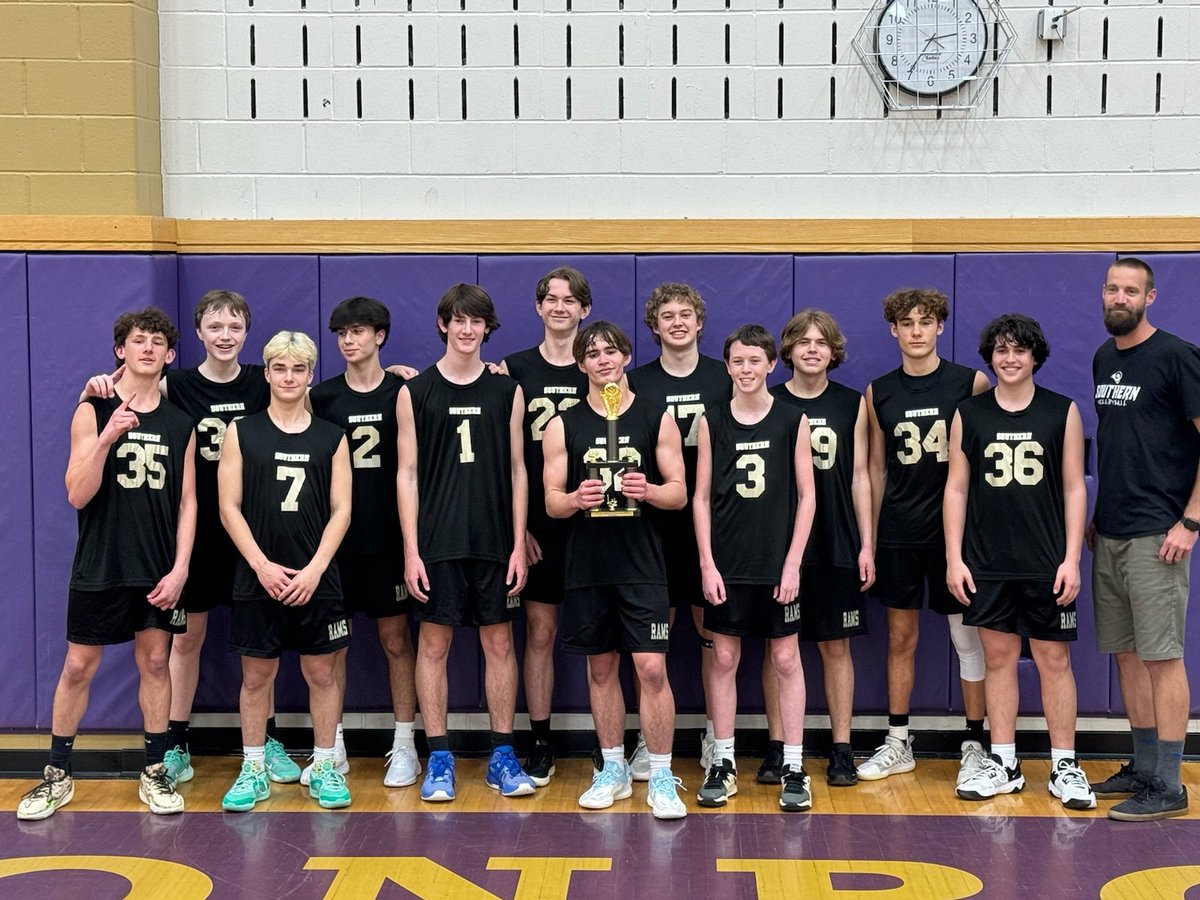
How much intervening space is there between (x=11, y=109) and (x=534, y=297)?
2393 millimetres

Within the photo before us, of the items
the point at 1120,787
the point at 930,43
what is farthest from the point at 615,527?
the point at 930,43

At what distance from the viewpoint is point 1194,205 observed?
19.5 ft

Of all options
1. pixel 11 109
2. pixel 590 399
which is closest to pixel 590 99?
pixel 590 399

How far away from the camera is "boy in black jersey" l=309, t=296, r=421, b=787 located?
536cm

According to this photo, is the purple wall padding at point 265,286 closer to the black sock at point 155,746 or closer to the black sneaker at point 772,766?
the black sock at point 155,746

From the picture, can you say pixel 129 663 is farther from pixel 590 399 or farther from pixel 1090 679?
pixel 1090 679

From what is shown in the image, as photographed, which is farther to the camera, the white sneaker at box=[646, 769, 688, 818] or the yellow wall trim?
the yellow wall trim

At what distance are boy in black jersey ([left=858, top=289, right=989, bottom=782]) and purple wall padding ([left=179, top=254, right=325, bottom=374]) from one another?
2494 mm

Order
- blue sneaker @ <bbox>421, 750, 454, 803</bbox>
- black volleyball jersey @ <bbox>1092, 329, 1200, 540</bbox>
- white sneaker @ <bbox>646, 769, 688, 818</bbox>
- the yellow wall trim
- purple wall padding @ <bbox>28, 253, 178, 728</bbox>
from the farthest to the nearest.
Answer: the yellow wall trim < purple wall padding @ <bbox>28, 253, 178, 728</bbox> < blue sneaker @ <bbox>421, 750, 454, 803</bbox> < black volleyball jersey @ <bbox>1092, 329, 1200, 540</bbox> < white sneaker @ <bbox>646, 769, 688, 818</bbox>

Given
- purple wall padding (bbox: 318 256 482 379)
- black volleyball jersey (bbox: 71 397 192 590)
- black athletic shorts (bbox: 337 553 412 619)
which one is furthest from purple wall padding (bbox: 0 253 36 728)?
black athletic shorts (bbox: 337 553 412 619)

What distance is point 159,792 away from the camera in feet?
16.8

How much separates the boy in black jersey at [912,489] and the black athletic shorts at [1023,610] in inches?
10.7

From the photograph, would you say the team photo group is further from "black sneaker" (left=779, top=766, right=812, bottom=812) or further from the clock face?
the clock face

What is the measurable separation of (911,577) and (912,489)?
37cm
